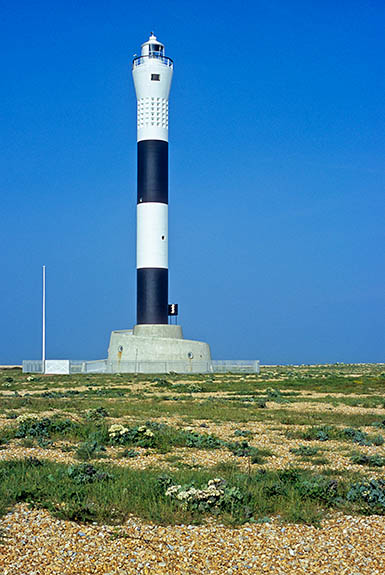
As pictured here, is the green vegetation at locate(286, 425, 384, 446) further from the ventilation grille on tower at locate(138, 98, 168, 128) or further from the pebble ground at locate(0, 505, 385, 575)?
the ventilation grille on tower at locate(138, 98, 168, 128)

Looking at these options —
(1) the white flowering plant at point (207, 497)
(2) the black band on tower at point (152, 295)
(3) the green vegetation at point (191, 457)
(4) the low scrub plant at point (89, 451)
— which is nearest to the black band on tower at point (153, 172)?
(2) the black band on tower at point (152, 295)

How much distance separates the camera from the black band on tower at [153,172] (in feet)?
161

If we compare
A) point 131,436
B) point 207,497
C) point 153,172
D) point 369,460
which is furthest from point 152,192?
point 207,497

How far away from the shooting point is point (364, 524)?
9086 mm

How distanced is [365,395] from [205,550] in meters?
25.3

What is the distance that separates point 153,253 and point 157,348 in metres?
6.98

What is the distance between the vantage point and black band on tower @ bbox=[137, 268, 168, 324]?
48875 millimetres

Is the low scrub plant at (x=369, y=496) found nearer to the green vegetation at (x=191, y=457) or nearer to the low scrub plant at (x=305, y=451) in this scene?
the green vegetation at (x=191, y=457)

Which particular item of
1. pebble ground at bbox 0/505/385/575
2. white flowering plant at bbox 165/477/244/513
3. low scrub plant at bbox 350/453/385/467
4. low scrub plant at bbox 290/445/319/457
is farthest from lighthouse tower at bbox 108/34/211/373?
pebble ground at bbox 0/505/385/575

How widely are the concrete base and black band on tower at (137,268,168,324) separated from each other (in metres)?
0.73

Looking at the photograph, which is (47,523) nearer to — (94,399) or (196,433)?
(196,433)

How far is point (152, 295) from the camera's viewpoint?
48938 millimetres

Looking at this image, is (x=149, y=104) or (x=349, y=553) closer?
(x=349, y=553)

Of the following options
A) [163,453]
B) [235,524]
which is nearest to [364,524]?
[235,524]
